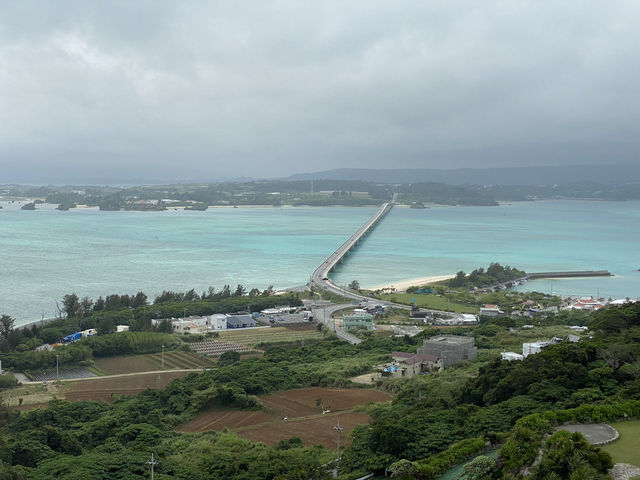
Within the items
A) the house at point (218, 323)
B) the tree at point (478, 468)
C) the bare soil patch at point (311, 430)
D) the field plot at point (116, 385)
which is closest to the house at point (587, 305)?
the house at point (218, 323)

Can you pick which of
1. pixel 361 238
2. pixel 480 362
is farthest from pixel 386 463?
pixel 361 238

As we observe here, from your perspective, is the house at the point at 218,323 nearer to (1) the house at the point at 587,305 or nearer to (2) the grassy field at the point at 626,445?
(1) the house at the point at 587,305

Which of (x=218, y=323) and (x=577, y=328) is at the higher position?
(x=577, y=328)

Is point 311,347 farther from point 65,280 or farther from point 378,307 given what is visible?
point 65,280

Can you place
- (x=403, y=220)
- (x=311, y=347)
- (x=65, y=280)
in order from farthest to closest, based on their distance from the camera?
(x=403, y=220) → (x=65, y=280) → (x=311, y=347)

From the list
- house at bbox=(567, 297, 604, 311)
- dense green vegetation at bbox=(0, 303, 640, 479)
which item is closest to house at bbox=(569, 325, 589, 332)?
dense green vegetation at bbox=(0, 303, 640, 479)

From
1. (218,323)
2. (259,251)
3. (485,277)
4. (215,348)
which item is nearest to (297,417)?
(215,348)

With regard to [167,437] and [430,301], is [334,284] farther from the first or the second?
[167,437]
